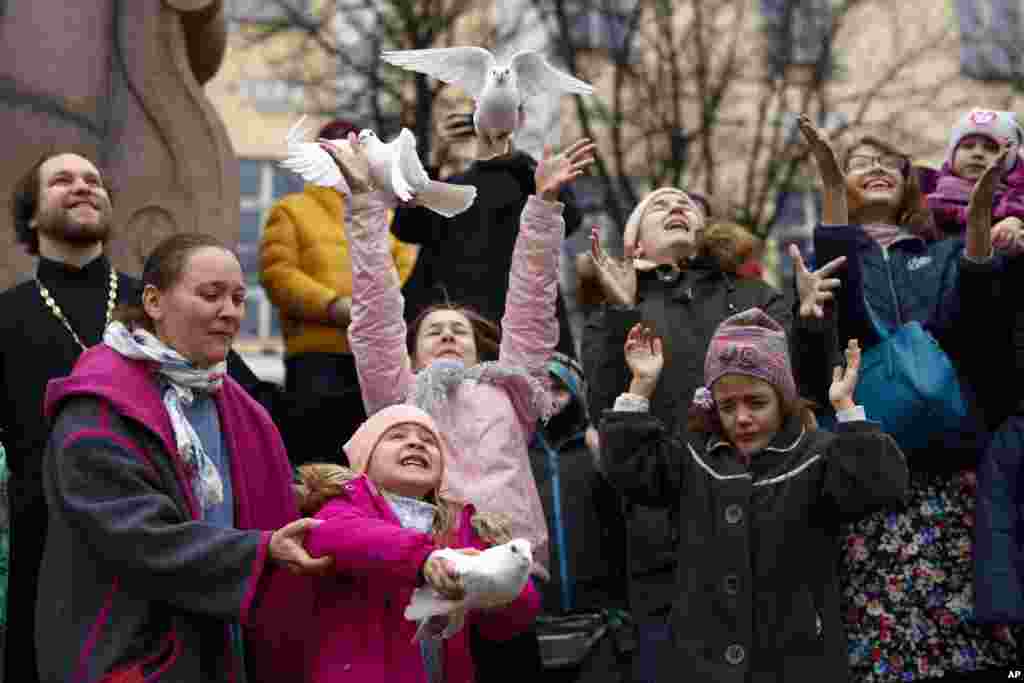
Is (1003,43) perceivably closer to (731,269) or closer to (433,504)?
(731,269)

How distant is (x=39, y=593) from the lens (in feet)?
14.4

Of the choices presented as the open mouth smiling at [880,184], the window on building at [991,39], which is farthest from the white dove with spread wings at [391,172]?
the window on building at [991,39]

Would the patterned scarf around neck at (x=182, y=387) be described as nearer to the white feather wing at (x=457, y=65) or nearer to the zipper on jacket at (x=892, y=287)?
the white feather wing at (x=457, y=65)

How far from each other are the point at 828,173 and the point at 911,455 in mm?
1051

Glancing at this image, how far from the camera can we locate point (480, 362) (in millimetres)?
6176

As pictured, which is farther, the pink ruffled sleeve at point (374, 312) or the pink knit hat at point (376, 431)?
the pink ruffled sleeve at point (374, 312)

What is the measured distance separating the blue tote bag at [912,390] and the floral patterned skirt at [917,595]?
0.22 m

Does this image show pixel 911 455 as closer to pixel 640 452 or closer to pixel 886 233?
pixel 886 233

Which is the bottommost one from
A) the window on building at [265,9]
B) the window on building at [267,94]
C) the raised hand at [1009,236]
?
the raised hand at [1009,236]

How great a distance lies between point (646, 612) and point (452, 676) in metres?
1.16

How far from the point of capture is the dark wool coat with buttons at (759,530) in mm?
5035

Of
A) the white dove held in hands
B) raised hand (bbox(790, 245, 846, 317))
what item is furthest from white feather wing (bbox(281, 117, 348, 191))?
raised hand (bbox(790, 245, 846, 317))

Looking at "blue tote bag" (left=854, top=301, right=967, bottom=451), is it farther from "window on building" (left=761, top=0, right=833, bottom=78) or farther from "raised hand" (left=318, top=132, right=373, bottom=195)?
"window on building" (left=761, top=0, right=833, bottom=78)

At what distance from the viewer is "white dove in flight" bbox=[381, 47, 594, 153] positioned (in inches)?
258
